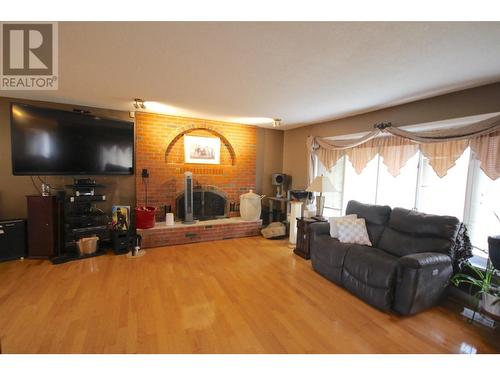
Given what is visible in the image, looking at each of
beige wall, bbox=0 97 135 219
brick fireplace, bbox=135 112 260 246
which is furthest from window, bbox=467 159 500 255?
beige wall, bbox=0 97 135 219

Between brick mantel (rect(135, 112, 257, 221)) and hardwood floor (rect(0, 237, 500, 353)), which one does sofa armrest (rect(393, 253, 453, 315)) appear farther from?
brick mantel (rect(135, 112, 257, 221))

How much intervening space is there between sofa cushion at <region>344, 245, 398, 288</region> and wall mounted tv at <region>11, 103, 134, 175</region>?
3.54m

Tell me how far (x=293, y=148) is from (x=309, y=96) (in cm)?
229

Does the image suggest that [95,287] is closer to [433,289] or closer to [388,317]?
[388,317]

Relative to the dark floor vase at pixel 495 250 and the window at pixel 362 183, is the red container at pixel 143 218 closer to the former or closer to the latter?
the window at pixel 362 183

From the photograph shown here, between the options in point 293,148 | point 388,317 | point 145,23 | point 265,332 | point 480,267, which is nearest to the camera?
point 145,23

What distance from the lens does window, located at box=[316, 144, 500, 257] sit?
2352 millimetres

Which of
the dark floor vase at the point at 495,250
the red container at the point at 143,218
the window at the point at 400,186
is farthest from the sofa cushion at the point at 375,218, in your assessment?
the red container at the point at 143,218

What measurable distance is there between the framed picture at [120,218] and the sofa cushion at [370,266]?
3271 mm

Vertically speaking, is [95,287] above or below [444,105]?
below

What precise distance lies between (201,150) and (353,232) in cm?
311
